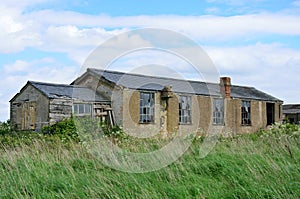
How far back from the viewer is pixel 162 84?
27766 millimetres

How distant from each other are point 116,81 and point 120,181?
58.4 feet

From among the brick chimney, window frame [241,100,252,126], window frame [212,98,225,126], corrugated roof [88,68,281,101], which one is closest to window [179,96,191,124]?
corrugated roof [88,68,281,101]

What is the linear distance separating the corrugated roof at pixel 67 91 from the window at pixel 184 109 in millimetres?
4879

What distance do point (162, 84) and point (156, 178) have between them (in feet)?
64.9

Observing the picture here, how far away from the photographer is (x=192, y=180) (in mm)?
8070

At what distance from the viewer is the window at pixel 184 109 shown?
2777cm

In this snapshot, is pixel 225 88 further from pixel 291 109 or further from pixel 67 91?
pixel 291 109

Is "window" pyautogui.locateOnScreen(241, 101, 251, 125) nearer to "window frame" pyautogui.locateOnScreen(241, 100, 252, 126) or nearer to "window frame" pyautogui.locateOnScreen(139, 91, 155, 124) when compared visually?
"window frame" pyautogui.locateOnScreen(241, 100, 252, 126)

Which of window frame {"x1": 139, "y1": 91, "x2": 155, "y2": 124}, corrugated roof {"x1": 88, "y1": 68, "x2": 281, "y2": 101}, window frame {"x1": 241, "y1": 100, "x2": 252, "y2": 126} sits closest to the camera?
window frame {"x1": 139, "y1": 91, "x2": 155, "y2": 124}

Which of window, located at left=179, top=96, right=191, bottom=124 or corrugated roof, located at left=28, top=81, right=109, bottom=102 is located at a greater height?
corrugated roof, located at left=28, top=81, right=109, bottom=102

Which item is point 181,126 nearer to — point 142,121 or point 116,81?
point 142,121

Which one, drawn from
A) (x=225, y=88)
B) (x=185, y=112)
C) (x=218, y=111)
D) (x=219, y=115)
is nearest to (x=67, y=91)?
(x=185, y=112)

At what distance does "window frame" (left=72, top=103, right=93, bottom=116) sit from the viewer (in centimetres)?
2356

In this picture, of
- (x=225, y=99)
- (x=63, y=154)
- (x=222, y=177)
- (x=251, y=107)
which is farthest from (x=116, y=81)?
(x=222, y=177)
